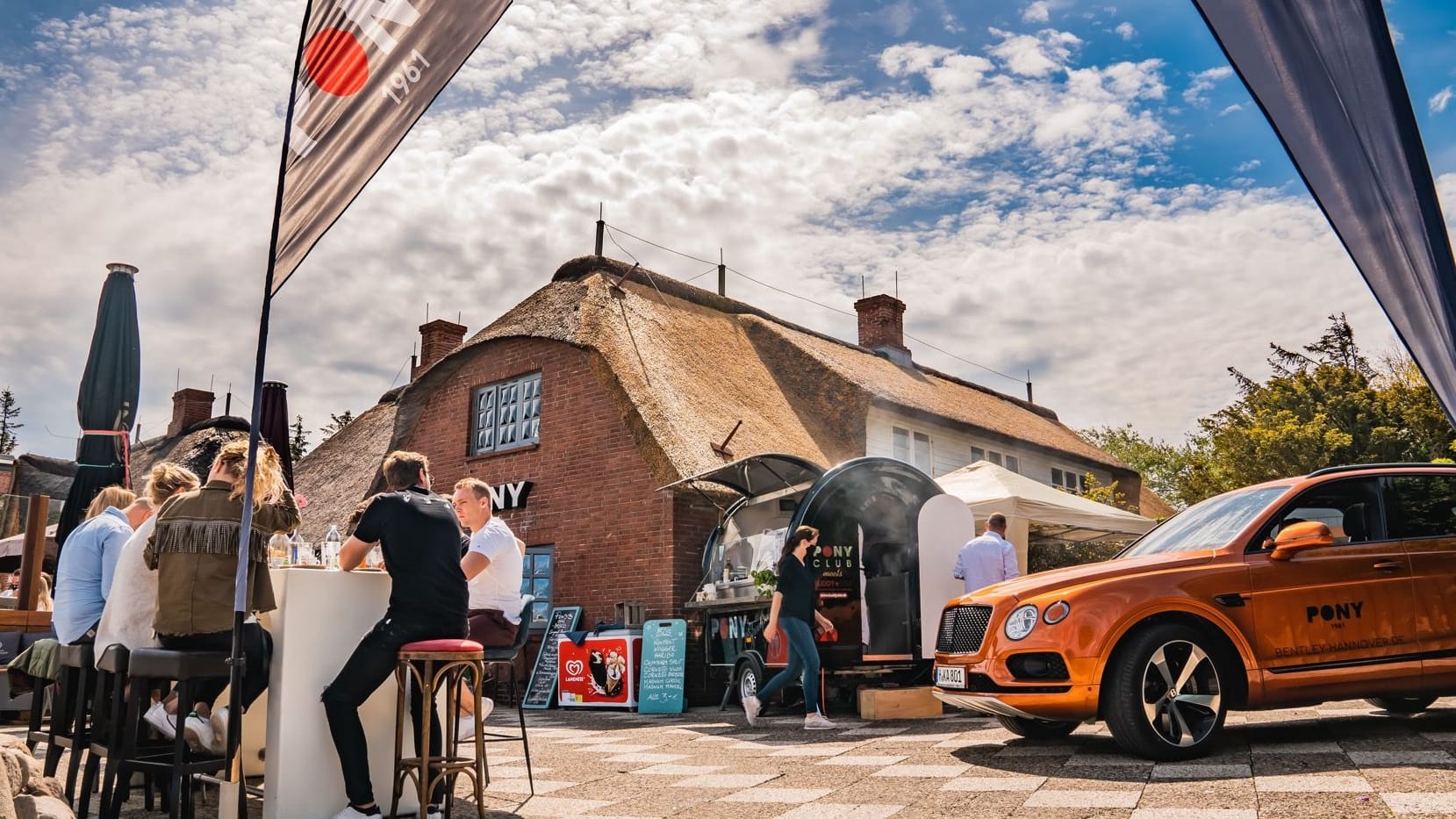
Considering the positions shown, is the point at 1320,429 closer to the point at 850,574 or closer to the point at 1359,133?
the point at 850,574

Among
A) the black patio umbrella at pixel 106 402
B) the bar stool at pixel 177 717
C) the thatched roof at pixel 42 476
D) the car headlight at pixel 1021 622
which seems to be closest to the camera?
the bar stool at pixel 177 717

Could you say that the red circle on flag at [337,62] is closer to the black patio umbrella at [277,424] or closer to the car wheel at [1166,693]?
the car wheel at [1166,693]

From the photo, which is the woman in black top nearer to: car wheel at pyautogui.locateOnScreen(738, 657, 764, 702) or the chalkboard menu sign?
car wheel at pyautogui.locateOnScreen(738, 657, 764, 702)

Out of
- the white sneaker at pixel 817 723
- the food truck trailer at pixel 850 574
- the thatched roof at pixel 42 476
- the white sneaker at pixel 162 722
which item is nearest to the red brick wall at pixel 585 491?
the food truck trailer at pixel 850 574

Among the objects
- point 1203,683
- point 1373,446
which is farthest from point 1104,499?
point 1203,683

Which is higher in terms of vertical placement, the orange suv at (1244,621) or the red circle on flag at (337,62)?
the red circle on flag at (337,62)

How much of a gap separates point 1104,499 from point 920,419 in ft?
24.4

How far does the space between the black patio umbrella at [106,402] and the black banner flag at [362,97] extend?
217 inches

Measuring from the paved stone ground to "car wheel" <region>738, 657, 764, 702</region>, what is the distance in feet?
8.41

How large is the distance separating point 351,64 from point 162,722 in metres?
3.27

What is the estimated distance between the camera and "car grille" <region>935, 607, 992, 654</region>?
624 centimetres

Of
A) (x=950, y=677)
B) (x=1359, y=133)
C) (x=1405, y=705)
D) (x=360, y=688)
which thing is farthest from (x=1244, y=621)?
(x=360, y=688)

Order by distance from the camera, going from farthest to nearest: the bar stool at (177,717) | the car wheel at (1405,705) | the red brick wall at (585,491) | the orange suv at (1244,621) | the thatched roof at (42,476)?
the thatched roof at (42,476)
the red brick wall at (585,491)
the car wheel at (1405,705)
the orange suv at (1244,621)
the bar stool at (177,717)

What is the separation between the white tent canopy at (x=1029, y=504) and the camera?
12.6 metres
